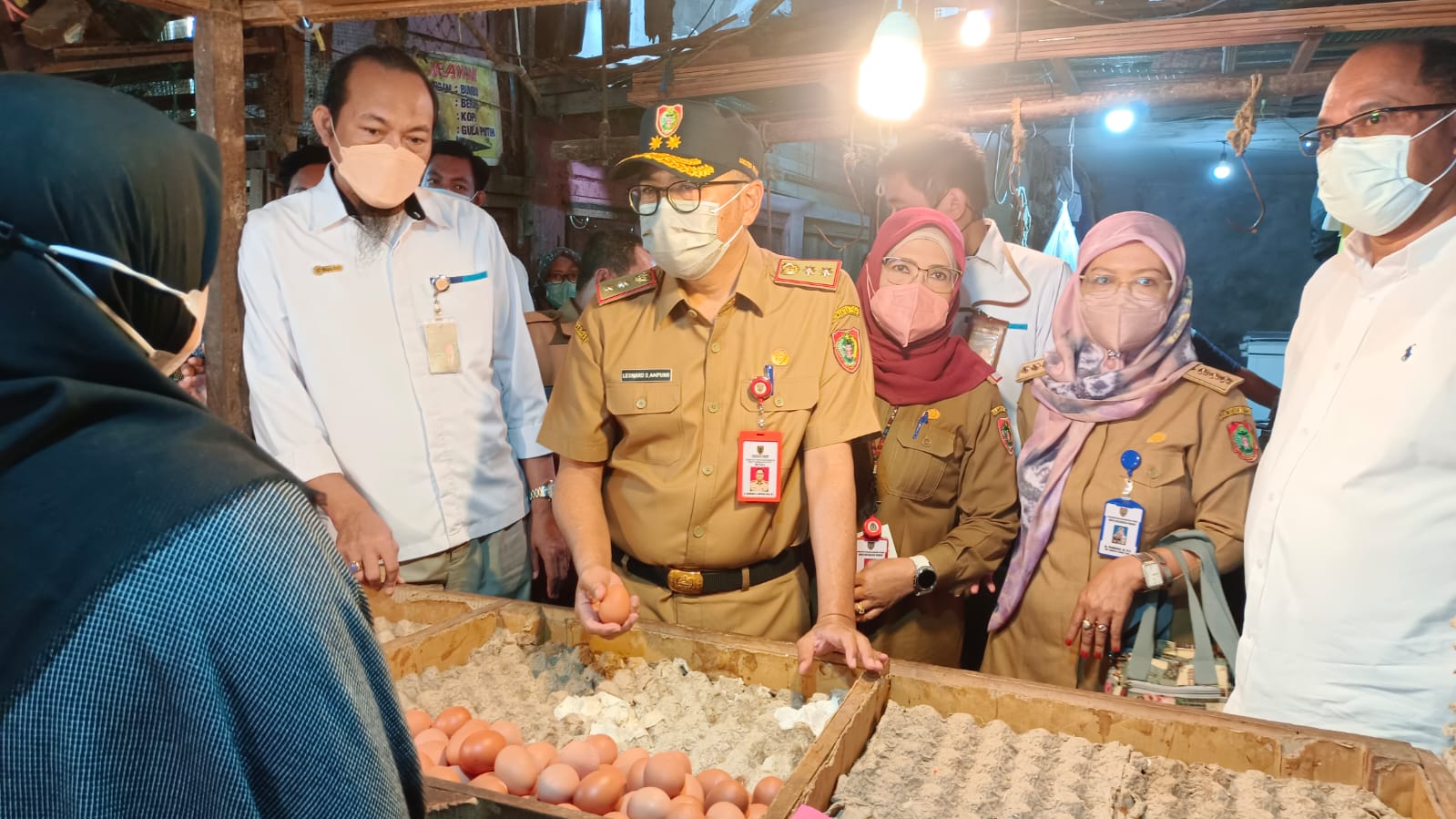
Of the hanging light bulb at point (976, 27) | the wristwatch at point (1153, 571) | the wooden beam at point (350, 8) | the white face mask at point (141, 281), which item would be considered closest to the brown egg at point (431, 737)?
the white face mask at point (141, 281)

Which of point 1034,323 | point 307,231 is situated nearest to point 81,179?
point 307,231

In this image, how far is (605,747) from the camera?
1.87 metres

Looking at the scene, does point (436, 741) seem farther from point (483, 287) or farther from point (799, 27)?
point (799, 27)

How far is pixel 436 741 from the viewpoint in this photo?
1875mm

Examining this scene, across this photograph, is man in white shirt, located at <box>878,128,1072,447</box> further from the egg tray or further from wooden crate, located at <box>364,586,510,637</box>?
wooden crate, located at <box>364,586,510,637</box>

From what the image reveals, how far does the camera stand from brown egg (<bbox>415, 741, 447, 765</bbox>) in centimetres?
184

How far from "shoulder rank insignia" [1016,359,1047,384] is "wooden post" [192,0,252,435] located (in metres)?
2.72

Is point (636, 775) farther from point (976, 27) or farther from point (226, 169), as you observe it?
point (976, 27)

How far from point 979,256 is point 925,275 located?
→ 0.95 metres

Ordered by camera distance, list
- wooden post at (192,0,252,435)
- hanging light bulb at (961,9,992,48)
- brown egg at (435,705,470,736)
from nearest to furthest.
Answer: brown egg at (435,705,470,736) → wooden post at (192,0,252,435) → hanging light bulb at (961,9,992,48)

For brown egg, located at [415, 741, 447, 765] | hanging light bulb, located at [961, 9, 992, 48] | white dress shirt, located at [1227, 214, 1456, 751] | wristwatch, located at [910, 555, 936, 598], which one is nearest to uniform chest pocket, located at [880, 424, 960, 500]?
wristwatch, located at [910, 555, 936, 598]

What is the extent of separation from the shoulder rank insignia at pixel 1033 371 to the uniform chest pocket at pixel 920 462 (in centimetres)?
38

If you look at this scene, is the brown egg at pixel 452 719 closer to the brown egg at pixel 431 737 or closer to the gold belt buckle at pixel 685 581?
the brown egg at pixel 431 737

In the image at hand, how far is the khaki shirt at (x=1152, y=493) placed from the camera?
2.41 metres
